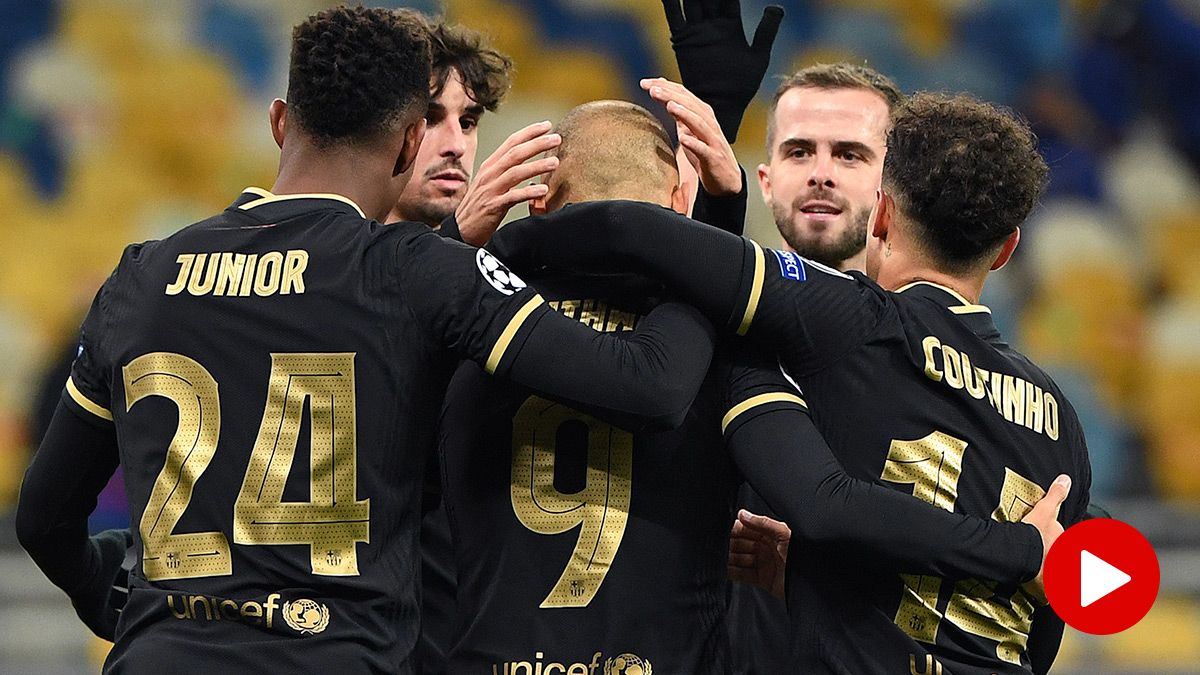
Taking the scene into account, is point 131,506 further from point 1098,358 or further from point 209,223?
point 1098,358

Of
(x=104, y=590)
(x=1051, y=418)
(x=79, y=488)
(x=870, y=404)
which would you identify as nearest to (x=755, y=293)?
(x=870, y=404)

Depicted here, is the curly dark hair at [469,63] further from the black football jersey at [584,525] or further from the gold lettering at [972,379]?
the gold lettering at [972,379]

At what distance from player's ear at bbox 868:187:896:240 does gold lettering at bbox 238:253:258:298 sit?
3.75 ft

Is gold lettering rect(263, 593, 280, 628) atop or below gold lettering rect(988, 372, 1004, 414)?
below

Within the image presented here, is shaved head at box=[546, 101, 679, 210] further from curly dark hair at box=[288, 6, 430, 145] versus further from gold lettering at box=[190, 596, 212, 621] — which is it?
gold lettering at box=[190, 596, 212, 621]

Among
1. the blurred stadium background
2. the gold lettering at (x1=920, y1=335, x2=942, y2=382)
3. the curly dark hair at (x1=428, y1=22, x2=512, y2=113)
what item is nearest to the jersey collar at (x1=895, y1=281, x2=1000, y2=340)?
the gold lettering at (x1=920, y1=335, x2=942, y2=382)

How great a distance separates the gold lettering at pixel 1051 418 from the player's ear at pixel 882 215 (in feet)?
1.38

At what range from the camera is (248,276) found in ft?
8.18

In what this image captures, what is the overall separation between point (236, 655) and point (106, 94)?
6.46 m

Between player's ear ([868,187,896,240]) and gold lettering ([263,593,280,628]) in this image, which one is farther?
player's ear ([868,187,896,240])

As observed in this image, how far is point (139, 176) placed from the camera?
809 cm

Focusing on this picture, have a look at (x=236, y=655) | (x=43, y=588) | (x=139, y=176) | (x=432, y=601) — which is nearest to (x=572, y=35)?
(x=139, y=176)

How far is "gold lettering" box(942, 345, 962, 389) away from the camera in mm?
2598

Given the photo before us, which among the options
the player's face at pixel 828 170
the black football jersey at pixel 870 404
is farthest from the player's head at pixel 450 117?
the black football jersey at pixel 870 404
